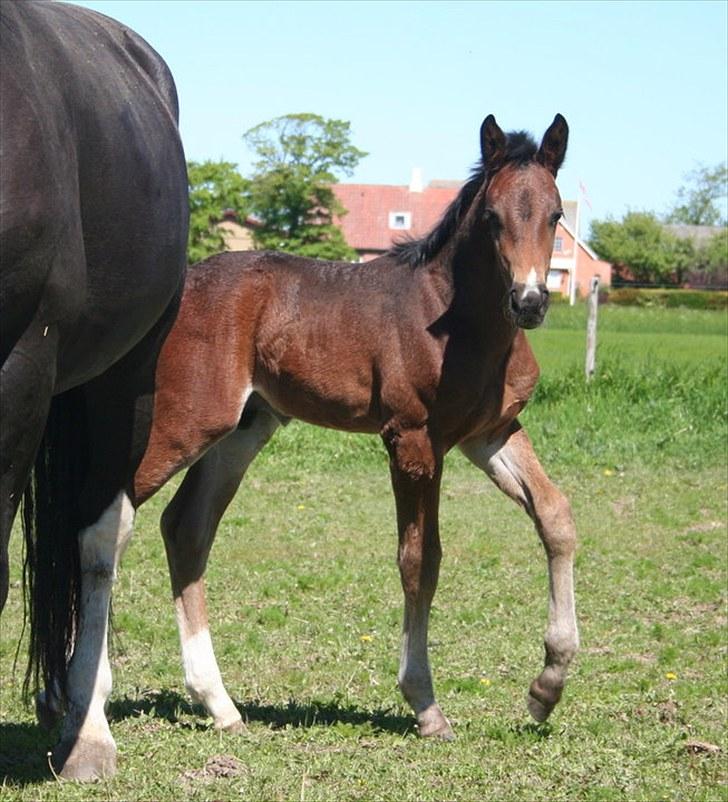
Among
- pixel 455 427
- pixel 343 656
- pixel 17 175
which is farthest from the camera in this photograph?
pixel 343 656

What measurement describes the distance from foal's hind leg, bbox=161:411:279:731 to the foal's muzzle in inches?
60.3

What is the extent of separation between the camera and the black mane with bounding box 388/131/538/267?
16.9 feet

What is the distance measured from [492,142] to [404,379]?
97 centimetres

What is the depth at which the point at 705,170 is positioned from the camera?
11131cm

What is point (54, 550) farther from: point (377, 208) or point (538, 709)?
point (377, 208)

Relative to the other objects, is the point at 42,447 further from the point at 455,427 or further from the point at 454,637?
the point at 454,637

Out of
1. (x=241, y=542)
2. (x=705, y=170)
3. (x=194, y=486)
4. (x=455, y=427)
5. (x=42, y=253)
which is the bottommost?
(x=241, y=542)

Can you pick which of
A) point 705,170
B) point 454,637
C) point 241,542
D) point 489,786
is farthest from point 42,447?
point 705,170

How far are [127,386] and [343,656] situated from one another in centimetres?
274

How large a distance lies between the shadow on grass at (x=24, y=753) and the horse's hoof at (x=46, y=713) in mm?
59

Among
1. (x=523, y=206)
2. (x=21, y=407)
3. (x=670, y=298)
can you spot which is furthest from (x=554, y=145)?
(x=670, y=298)

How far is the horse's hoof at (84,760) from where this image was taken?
425 cm

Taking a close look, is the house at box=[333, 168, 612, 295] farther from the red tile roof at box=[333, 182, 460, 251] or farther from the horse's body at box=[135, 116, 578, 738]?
the horse's body at box=[135, 116, 578, 738]

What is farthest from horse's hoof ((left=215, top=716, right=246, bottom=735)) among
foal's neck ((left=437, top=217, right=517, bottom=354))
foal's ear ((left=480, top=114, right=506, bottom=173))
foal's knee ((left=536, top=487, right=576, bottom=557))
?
foal's ear ((left=480, top=114, right=506, bottom=173))
